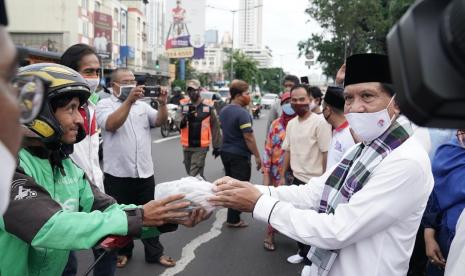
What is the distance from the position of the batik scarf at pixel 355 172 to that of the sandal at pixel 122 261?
272 centimetres

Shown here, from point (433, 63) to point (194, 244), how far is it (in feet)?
14.9

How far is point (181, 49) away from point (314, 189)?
129 ft

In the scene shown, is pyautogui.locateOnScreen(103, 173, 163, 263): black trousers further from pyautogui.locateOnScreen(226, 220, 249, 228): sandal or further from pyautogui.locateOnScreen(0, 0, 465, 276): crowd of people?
pyautogui.locateOnScreen(226, 220, 249, 228): sandal

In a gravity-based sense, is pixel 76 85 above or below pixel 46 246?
above

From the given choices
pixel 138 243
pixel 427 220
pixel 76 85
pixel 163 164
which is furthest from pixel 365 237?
pixel 163 164

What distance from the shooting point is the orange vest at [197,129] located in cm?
633

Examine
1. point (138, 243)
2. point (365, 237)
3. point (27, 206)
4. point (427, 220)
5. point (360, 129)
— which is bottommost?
point (138, 243)

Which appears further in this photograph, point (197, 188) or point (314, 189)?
point (314, 189)

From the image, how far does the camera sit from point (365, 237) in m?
1.79

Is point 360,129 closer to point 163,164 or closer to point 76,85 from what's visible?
point 76,85

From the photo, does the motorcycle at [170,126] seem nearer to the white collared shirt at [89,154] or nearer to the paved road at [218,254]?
the paved road at [218,254]

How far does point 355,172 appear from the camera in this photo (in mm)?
1943

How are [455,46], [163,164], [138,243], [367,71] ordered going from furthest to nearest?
[163,164], [138,243], [367,71], [455,46]

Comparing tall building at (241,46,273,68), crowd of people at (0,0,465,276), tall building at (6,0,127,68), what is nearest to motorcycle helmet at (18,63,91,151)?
crowd of people at (0,0,465,276)
